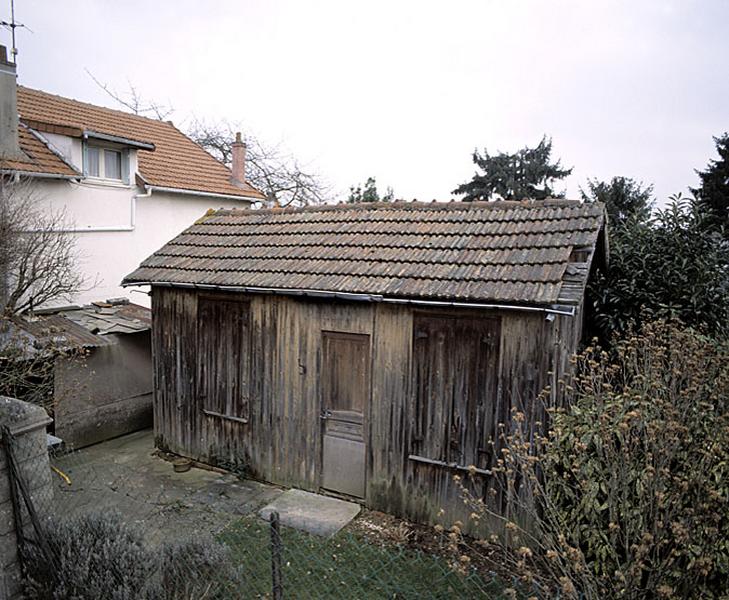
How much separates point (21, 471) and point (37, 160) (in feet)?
32.1

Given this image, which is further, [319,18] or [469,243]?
[319,18]

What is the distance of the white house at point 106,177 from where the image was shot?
39.6 ft

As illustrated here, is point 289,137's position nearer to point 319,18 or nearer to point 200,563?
point 319,18

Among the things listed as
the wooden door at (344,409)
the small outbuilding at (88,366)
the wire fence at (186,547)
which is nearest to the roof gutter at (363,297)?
the wooden door at (344,409)

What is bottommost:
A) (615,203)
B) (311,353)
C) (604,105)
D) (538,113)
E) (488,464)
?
(488,464)

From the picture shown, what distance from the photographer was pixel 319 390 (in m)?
8.26

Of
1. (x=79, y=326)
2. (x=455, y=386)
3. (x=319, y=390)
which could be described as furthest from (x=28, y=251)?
(x=455, y=386)

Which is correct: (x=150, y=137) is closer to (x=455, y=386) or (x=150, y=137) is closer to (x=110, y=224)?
(x=110, y=224)

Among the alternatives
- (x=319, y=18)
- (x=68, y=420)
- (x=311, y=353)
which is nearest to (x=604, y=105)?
(x=319, y=18)

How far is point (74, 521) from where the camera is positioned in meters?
4.87

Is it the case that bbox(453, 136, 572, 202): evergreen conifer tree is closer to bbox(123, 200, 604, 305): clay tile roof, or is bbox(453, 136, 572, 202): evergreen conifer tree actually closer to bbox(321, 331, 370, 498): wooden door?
bbox(123, 200, 604, 305): clay tile roof

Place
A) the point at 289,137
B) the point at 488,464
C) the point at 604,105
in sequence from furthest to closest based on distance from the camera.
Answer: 1. the point at 289,137
2. the point at 604,105
3. the point at 488,464

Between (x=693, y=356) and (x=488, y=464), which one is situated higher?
(x=693, y=356)

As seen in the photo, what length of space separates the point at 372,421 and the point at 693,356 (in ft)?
14.6
